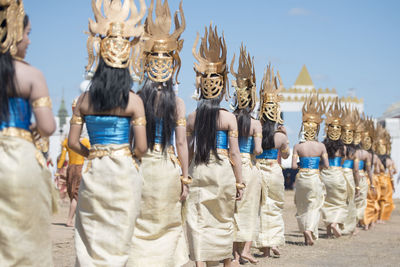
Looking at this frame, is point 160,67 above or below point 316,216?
above

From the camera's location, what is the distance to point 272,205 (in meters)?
10.1

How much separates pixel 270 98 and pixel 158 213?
4420 mm

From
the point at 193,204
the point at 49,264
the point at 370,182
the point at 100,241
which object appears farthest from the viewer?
the point at 370,182

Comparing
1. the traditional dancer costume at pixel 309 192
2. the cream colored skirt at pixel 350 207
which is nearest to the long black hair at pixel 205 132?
the traditional dancer costume at pixel 309 192

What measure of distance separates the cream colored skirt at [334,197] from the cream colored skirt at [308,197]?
1.29m

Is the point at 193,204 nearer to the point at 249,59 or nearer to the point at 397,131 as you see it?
the point at 249,59

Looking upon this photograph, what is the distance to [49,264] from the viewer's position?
176 inches

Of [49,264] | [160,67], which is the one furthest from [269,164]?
[49,264]

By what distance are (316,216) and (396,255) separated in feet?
5.75

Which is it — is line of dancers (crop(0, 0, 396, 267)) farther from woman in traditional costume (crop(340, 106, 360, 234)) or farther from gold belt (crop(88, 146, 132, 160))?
woman in traditional costume (crop(340, 106, 360, 234))

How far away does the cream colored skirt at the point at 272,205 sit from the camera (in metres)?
9.90

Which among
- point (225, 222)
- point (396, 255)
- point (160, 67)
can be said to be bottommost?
point (396, 255)

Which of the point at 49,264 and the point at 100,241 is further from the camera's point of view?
the point at 100,241

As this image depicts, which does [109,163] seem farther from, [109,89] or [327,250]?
[327,250]
